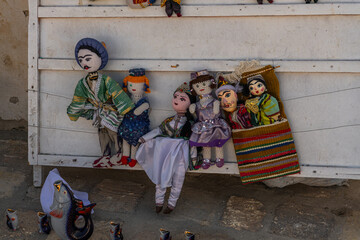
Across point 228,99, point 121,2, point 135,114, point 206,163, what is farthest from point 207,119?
point 121,2

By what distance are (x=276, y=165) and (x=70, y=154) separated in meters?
1.69

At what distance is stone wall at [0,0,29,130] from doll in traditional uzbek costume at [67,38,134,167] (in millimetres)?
1564

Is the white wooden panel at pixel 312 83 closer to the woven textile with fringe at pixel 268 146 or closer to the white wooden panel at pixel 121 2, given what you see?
the woven textile with fringe at pixel 268 146

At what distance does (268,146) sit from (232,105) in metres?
0.40

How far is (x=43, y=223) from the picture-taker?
3.05 metres

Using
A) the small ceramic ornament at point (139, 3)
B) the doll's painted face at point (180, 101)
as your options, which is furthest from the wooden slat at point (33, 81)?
the doll's painted face at point (180, 101)

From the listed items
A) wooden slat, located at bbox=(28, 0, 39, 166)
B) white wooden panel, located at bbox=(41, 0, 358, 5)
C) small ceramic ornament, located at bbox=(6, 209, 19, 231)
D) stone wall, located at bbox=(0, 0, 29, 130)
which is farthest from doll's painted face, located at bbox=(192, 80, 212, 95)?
stone wall, located at bbox=(0, 0, 29, 130)

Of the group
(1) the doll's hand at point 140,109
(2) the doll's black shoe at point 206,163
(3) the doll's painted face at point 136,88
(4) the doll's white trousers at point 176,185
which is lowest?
(4) the doll's white trousers at point 176,185

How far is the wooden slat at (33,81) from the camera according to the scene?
3.54 metres

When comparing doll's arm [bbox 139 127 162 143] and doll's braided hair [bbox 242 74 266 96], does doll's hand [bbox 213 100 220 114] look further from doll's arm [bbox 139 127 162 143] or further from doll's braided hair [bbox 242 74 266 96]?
doll's arm [bbox 139 127 162 143]

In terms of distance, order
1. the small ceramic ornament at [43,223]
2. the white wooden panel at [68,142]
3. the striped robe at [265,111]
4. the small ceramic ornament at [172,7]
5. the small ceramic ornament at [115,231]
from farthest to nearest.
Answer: the white wooden panel at [68,142], the small ceramic ornament at [172,7], the striped robe at [265,111], the small ceramic ornament at [43,223], the small ceramic ornament at [115,231]

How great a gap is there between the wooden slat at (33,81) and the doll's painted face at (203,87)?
1.33 m

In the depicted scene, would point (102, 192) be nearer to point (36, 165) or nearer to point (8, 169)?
point (36, 165)

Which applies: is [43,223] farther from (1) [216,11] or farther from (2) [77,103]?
(1) [216,11]
